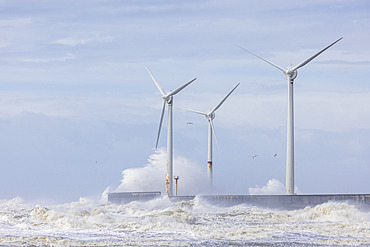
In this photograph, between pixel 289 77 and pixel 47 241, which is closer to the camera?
pixel 47 241

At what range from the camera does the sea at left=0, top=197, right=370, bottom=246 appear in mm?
28219

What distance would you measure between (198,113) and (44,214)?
43.1 m

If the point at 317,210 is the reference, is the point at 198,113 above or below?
above

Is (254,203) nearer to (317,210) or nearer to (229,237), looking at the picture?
(317,210)

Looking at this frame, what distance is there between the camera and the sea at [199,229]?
28.2m

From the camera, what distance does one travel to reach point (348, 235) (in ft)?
103

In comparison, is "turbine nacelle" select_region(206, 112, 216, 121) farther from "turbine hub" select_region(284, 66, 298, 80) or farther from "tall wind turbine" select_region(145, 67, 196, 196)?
"turbine hub" select_region(284, 66, 298, 80)

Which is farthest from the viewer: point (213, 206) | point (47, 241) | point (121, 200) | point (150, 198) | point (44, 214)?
point (121, 200)

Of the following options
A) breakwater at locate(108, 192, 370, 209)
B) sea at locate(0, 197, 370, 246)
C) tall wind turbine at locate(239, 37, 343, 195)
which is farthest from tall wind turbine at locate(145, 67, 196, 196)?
sea at locate(0, 197, 370, 246)

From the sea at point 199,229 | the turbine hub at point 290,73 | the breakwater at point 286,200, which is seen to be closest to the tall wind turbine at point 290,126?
the turbine hub at point 290,73

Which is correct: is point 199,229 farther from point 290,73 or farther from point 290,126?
point 290,73

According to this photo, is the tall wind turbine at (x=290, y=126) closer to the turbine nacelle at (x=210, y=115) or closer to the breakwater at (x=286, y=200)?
the breakwater at (x=286, y=200)

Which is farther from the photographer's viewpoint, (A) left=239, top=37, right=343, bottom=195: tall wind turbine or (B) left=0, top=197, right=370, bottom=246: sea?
(A) left=239, top=37, right=343, bottom=195: tall wind turbine

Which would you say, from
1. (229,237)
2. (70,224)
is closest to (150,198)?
(70,224)
